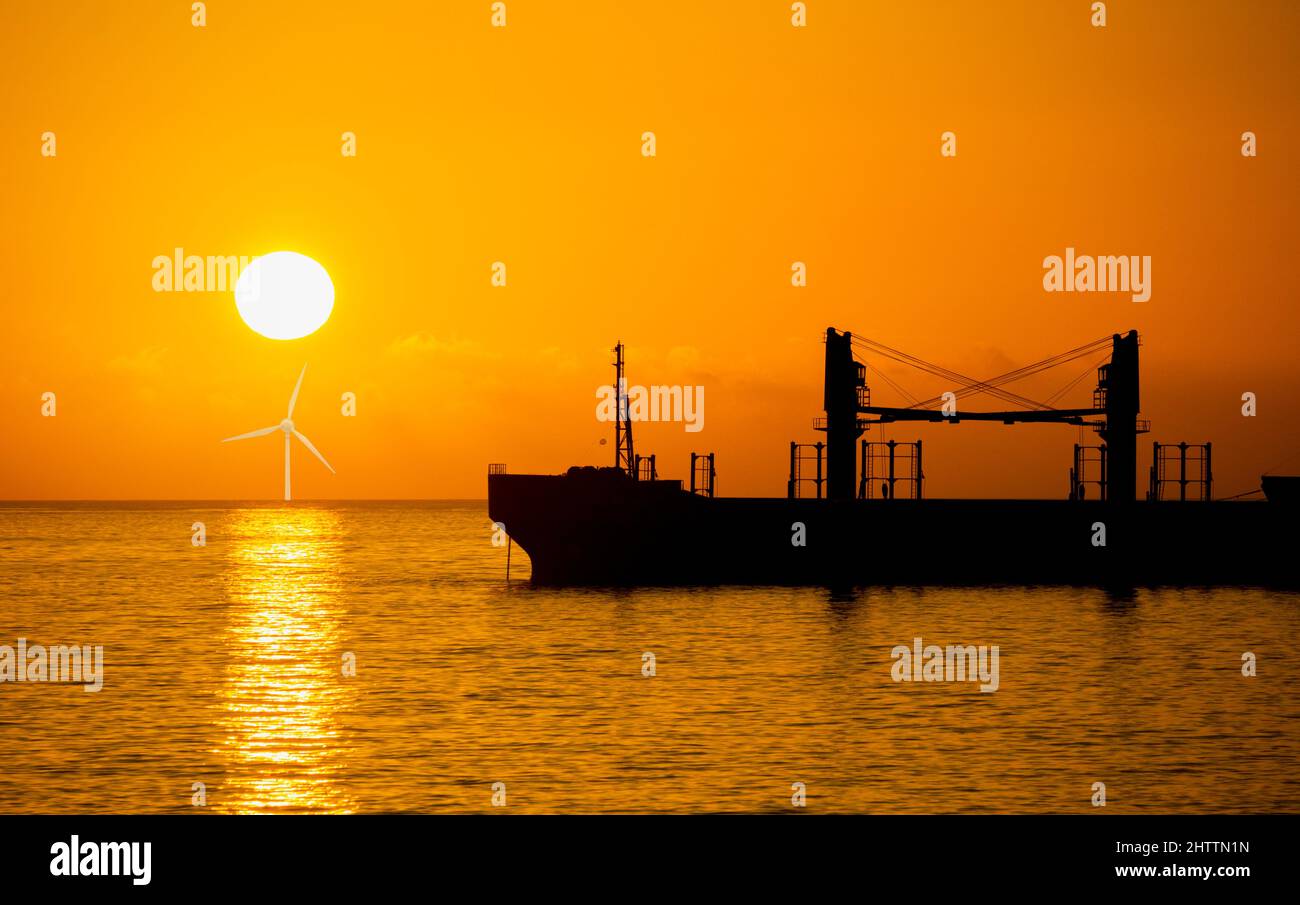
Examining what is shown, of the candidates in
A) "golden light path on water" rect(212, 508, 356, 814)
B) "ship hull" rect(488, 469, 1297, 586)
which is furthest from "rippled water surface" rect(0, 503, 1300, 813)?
"ship hull" rect(488, 469, 1297, 586)

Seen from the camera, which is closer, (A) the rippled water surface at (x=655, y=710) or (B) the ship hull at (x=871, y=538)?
(A) the rippled water surface at (x=655, y=710)

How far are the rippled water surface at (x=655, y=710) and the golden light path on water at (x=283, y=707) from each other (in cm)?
12

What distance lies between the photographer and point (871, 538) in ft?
278

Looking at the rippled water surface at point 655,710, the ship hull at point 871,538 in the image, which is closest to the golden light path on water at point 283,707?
the rippled water surface at point 655,710

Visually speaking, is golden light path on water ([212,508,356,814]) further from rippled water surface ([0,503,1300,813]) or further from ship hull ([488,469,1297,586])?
ship hull ([488,469,1297,586])

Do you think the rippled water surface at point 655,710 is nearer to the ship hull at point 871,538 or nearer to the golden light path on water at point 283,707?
the golden light path on water at point 283,707

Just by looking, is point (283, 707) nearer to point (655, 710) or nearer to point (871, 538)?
point (655, 710)

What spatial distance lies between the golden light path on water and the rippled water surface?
4.8 inches

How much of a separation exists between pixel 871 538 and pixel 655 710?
53.9 meters

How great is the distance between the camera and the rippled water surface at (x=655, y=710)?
23375 mm

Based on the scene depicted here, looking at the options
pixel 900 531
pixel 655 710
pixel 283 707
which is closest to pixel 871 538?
pixel 900 531

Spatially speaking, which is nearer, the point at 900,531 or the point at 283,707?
the point at 283,707
